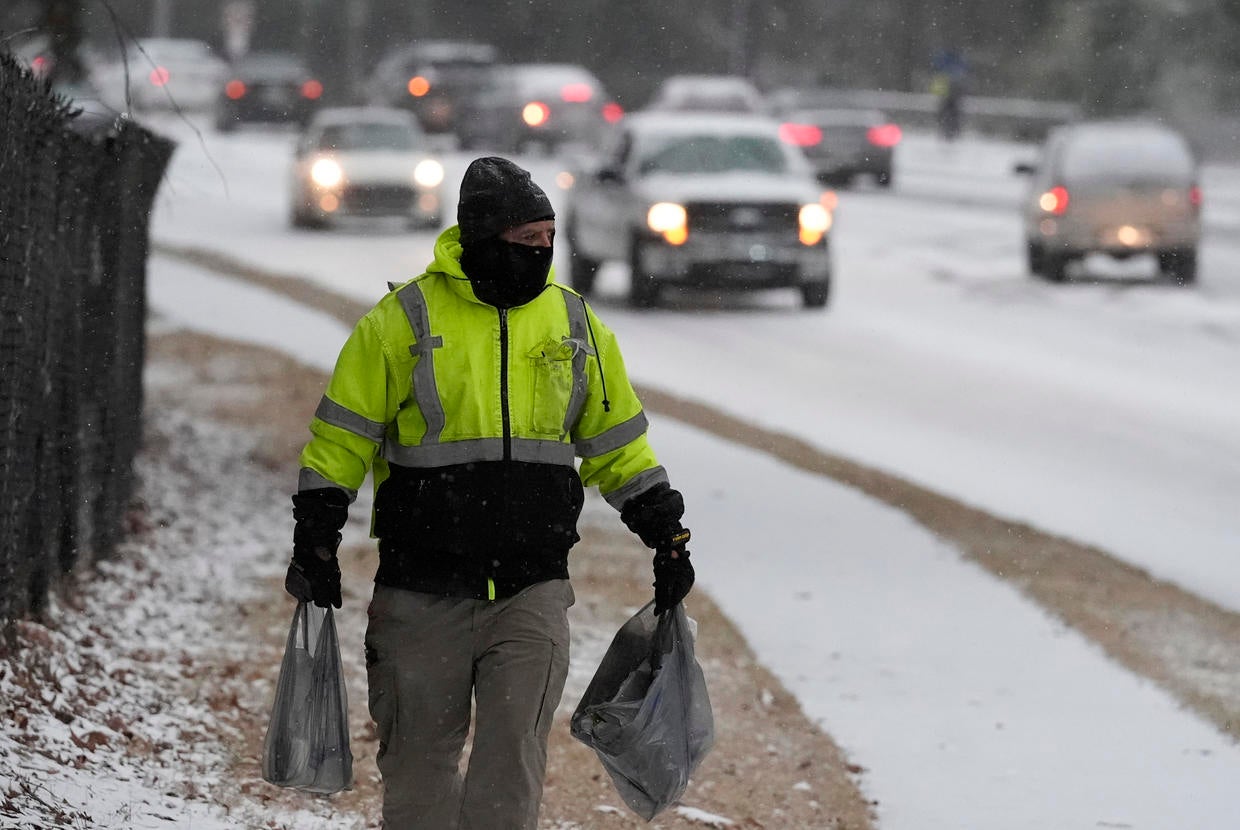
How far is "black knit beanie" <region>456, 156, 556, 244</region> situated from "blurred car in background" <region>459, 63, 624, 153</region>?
37.4m

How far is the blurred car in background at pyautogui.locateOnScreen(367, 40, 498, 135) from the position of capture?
45000 millimetres

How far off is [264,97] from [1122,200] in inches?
1100

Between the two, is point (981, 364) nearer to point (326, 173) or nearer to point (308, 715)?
point (326, 173)

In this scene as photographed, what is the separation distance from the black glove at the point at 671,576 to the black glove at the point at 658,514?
23mm

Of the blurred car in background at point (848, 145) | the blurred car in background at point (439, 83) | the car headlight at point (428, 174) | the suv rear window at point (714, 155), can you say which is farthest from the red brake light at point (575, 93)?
the suv rear window at point (714, 155)

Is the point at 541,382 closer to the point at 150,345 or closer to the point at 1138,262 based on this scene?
the point at 150,345

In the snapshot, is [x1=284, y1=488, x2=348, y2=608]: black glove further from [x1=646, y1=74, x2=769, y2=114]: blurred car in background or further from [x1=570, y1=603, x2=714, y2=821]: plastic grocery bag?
[x1=646, y1=74, x2=769, y2=114]: blurred car in background

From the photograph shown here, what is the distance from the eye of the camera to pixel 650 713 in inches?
183

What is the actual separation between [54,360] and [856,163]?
1194 inches

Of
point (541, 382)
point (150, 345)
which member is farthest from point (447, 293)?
point (150, 345)

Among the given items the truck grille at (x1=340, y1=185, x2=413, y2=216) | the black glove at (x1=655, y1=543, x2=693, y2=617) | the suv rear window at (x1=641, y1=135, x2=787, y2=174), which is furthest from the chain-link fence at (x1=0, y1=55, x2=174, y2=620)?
the truck grille at (x1=340, y1=185, x2=413, y2=216)

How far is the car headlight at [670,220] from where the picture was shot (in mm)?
19438

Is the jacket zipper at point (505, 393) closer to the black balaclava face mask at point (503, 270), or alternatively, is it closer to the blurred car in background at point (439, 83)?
the black balaclava face mask at point (503, 270)

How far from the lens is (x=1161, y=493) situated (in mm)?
12219
